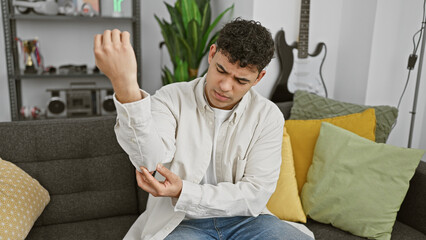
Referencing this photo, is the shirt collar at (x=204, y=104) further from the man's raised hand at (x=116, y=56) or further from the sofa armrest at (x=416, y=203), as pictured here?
the sofa armrest at (x=416, y=203)

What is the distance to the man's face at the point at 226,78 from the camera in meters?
1.16

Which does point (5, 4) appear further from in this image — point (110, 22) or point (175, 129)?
point (175, 129)

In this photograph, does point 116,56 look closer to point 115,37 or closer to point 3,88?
point 115,37

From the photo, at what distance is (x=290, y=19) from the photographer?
93.8 inches

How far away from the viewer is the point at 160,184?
1.03 meters

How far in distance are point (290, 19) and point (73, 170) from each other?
5.26 feet

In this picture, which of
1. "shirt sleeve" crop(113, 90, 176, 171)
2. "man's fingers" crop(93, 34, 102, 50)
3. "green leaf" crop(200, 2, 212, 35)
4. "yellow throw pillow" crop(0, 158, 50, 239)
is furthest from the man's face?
"green leaf" crop(200, 2, 212, 35)

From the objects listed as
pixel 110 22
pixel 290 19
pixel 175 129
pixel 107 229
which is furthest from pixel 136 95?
pixel 110 22

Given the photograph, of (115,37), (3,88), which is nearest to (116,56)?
(115,37)

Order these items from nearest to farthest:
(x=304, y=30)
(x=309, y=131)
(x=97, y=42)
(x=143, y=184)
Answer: (x=97, y=42)
(x=143, y=184)
(x=309, y=131)
(x=304, y=30)

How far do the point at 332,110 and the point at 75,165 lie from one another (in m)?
1.27

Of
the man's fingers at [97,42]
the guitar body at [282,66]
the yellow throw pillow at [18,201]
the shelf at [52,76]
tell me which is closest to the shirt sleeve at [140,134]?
→ the man's fingers at [97,42]

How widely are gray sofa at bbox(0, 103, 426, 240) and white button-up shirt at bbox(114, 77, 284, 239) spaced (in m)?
0.30

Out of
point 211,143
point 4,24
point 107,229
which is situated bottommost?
point 107,229
